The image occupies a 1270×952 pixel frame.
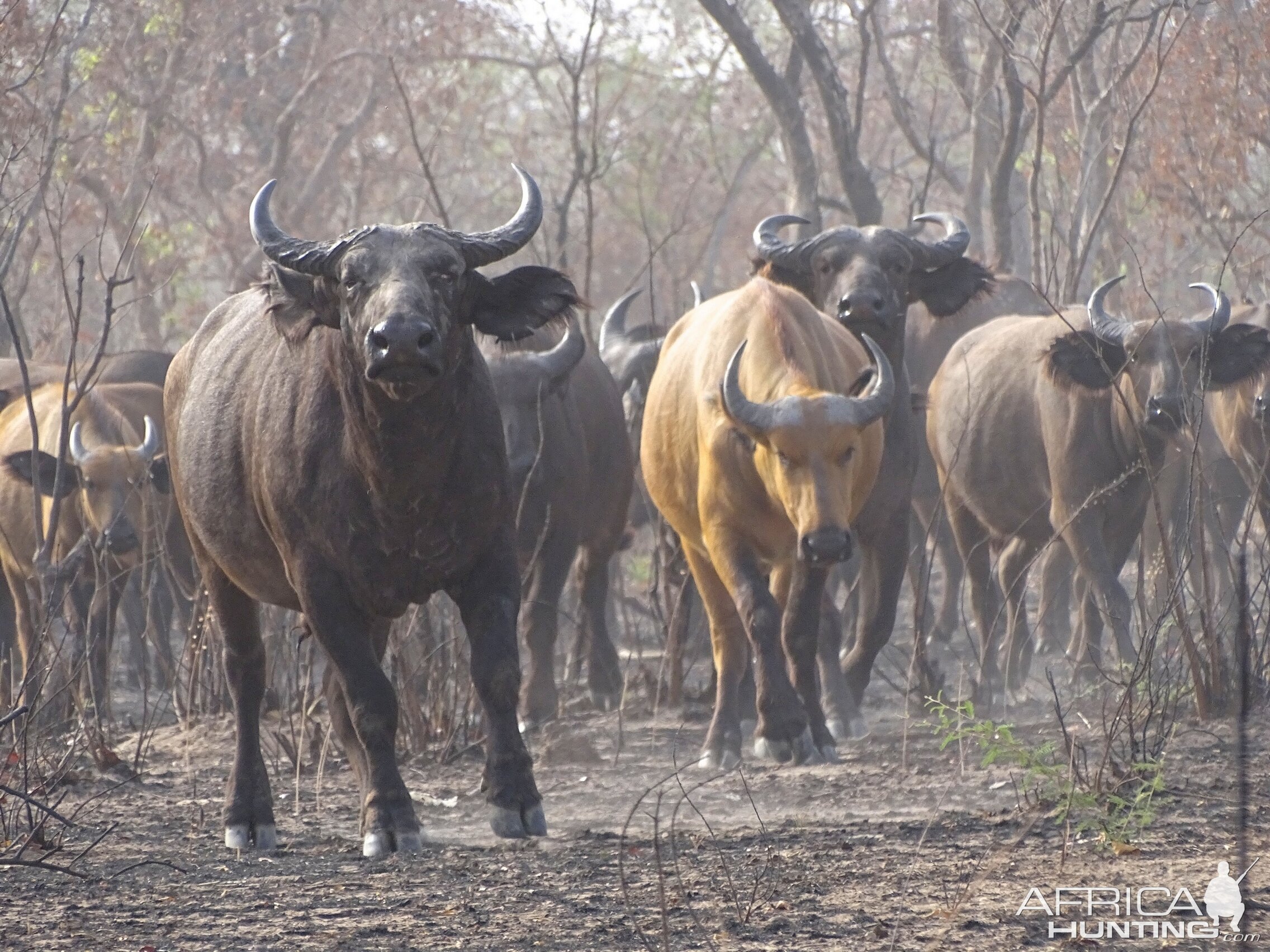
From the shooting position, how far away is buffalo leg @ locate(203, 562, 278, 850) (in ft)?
18.6

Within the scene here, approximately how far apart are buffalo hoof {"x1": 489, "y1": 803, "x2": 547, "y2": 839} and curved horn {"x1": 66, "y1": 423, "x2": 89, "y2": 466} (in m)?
4.63

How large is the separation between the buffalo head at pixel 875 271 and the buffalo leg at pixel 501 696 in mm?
3211

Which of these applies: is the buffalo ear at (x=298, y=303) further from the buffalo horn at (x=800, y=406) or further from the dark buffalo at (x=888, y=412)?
the dark buffalo at (x=888, y=412)

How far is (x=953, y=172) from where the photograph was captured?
53.6 ft

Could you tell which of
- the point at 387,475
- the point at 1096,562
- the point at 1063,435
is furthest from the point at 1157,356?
the point at 387,475

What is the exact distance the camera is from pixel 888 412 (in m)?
7.61

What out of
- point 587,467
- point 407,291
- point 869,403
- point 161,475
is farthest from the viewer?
point 587,467

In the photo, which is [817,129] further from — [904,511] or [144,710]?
[144,710]

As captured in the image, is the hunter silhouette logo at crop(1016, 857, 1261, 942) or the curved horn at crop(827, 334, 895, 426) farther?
the curved horn at crop(827, 334, 895, 426)

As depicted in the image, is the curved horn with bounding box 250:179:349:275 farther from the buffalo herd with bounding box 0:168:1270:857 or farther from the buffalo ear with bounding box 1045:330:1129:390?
the buffalo ear with bounding box 1045:330:1129:390

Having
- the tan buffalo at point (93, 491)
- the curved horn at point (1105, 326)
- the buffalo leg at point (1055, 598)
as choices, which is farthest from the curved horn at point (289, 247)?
the buffalo leg at point (1055, 598)

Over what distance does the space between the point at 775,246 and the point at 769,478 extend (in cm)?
246

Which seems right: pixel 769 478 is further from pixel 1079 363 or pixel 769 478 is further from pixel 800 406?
pixel 1079 363

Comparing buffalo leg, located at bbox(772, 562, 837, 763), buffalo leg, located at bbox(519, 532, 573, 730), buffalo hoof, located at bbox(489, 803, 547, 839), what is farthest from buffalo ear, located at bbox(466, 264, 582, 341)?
buffalo leg, located at bbox(519, 532, 573, 730)
